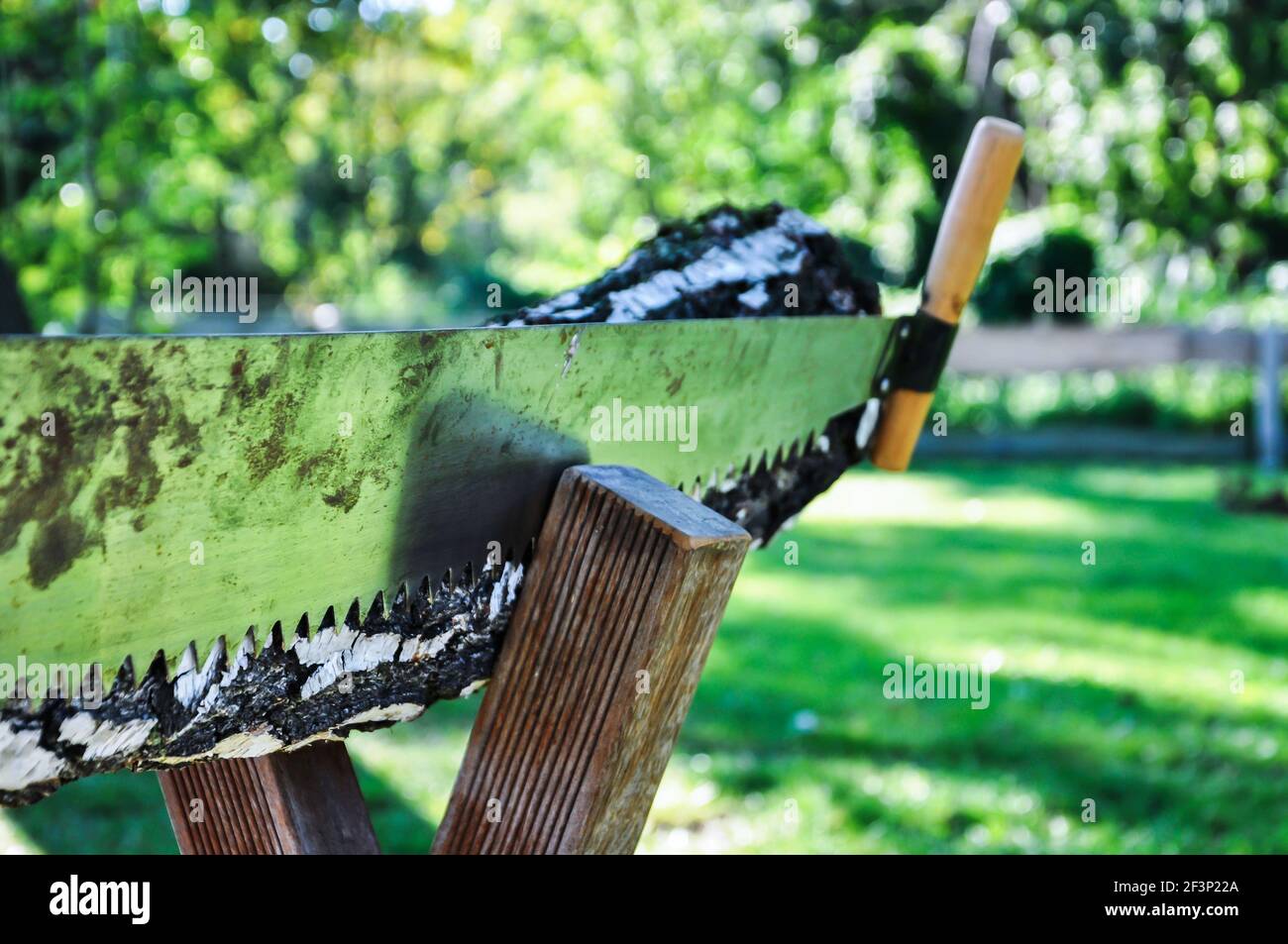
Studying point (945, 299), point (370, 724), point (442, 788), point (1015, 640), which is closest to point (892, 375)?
point (945, 299)

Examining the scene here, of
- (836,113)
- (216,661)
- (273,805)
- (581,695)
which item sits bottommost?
(273,805)

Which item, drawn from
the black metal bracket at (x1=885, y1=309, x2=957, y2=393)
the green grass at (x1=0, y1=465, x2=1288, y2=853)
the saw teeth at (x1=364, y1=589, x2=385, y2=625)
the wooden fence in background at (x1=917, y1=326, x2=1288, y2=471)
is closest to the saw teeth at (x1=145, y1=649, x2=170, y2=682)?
the saw teeth at (x1=364, y1=589, x2=385, y2=625)

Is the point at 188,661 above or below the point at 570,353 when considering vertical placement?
below

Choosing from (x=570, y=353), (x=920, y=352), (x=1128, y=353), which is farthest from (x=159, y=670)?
(x=1128, y=353)

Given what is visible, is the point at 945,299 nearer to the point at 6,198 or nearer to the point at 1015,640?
the point at 1015,640

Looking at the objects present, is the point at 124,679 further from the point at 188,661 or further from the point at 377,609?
→ the point at 377,609

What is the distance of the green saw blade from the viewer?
969mm

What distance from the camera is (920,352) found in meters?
1.90

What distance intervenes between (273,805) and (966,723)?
3054 millimetres

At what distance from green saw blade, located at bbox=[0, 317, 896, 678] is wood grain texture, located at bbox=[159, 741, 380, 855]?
311 millimetres

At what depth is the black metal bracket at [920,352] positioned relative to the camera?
188cm

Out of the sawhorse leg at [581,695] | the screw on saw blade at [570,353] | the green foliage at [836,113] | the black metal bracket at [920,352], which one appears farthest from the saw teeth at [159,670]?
the green foliage at [836,113]

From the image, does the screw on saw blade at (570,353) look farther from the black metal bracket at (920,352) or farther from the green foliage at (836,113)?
the green foliage at (836,113)

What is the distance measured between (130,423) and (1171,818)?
10.0ft
